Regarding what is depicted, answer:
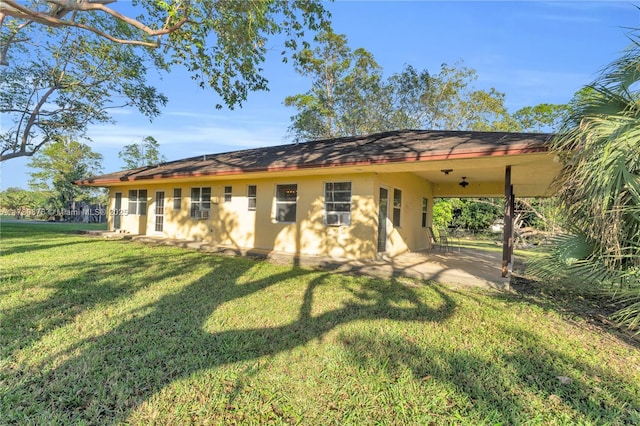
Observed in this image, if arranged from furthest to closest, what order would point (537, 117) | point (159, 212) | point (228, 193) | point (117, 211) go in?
point (537, 117), point (117, 211), point (159, 212), point (228, 193)

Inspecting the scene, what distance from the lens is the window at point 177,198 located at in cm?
1255

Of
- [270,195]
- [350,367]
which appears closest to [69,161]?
[270,195]

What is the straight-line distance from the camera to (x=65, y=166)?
36.3 meters

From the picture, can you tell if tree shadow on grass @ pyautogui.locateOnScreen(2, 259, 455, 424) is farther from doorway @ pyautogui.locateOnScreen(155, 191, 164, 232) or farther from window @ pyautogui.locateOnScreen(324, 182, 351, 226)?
doorway @ pyautogui.locateOnScreen(155, 191, 164, 232)

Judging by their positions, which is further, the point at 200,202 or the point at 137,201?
the point at 137,201

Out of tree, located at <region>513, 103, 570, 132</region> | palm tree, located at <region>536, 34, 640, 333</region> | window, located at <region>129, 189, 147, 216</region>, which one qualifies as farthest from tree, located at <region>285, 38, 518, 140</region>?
palm tree, located at <region>536, 34, 640, 333</region>

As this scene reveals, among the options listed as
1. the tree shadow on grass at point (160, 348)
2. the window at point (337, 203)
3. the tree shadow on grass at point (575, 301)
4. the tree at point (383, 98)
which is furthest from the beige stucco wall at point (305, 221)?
the tree at point (383, 98)

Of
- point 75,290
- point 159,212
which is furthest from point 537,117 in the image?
point 75,290

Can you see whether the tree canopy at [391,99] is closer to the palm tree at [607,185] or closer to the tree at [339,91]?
the tree at [339,91]

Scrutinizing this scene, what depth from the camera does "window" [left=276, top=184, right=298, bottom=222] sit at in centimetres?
979

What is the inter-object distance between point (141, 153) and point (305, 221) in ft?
139

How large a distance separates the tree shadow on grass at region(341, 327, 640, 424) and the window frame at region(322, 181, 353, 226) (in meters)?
5.31

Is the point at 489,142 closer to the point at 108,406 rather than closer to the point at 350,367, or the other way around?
the point at 350,367

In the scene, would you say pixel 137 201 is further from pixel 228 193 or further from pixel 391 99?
pixel 391 99
